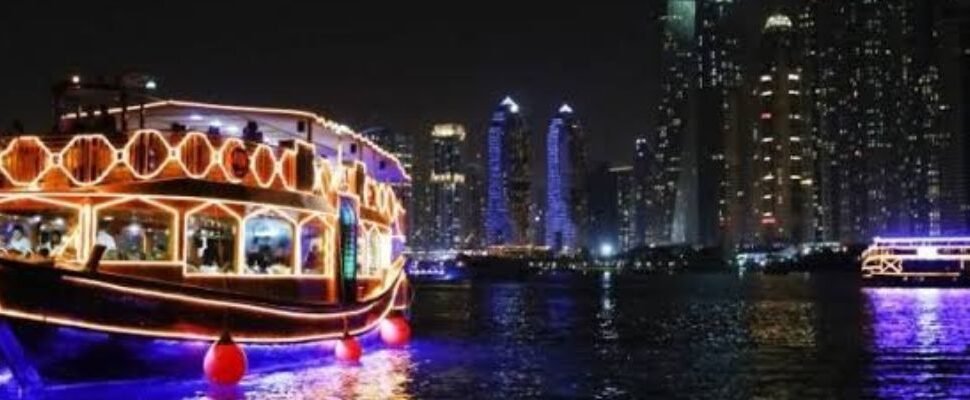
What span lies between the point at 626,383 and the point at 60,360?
1352 cm

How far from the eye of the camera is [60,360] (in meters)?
22.1

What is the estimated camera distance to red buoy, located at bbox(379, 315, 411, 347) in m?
37.7

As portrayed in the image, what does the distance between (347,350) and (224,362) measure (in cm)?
676

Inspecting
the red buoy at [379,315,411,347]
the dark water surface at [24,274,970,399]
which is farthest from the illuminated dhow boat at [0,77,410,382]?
the red buoy at [379,315,411,347]

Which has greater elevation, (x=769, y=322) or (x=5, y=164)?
(x=5, y=164)

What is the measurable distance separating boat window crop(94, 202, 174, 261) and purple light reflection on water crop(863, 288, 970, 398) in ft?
51.7

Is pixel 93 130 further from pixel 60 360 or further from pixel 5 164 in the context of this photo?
pixel 60 360

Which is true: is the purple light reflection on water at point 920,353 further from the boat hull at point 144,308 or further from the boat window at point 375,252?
the boat window at point 375,252

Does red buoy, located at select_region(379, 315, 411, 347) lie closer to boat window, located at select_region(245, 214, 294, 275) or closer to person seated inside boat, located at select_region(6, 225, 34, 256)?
boat window, located at select_region(245, 214, 294, 275)

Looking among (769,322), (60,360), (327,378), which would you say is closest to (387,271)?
(327,378)

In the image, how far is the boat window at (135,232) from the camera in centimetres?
2475

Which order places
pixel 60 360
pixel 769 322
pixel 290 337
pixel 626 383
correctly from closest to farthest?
pixel 60 360
pixel 290 337
pixel 626 383
pixel 769 322

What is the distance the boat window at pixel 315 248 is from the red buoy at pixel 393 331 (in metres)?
7.86

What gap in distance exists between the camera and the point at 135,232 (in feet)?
82.4
